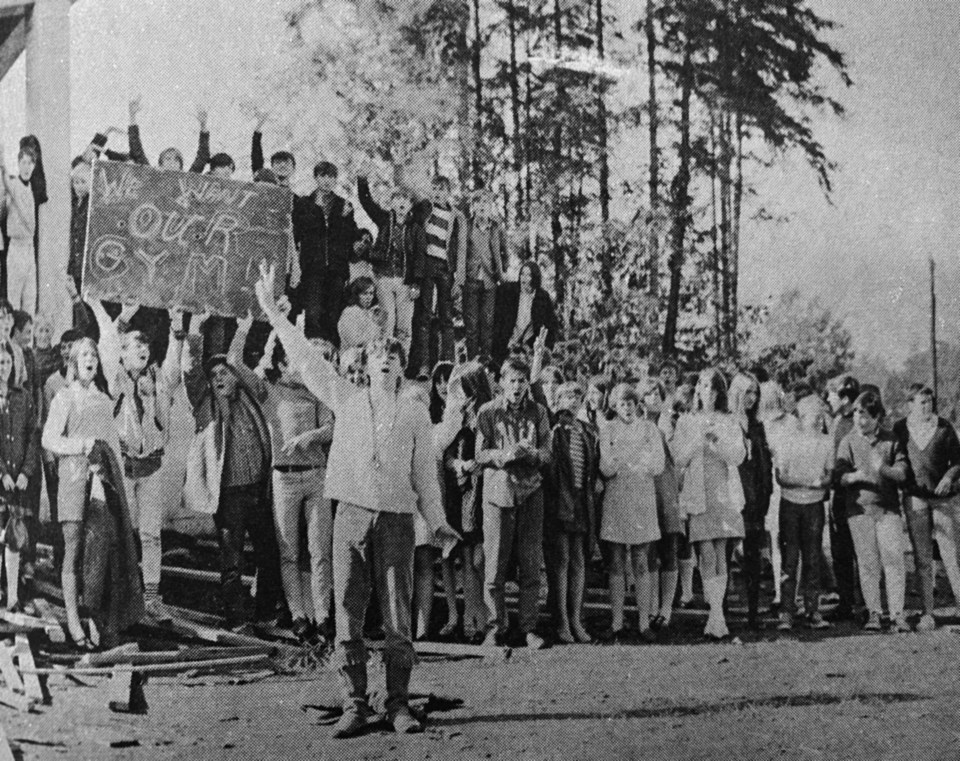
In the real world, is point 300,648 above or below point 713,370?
below

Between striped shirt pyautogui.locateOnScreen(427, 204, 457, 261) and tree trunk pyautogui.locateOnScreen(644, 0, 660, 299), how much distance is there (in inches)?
38.9

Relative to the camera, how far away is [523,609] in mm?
5805

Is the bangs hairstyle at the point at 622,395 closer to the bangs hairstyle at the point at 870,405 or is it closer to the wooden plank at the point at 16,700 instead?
the bangs hairstyle at the point at 870,405

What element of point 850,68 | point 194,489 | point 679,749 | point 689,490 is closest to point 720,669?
point 679,749

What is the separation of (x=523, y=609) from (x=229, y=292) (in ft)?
6.56

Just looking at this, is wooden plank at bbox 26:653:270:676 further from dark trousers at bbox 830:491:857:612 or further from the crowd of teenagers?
dark trousers at bbox 830:491:857:612

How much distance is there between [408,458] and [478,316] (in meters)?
0.81

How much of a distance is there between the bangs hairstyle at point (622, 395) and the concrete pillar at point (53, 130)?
2575mm

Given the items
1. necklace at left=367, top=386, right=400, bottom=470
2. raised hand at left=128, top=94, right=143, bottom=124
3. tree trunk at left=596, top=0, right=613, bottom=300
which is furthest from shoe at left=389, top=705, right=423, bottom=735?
raised hand at left=128, top=94, right=143, bottom=124

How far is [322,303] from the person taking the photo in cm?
570

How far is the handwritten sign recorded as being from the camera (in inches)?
222

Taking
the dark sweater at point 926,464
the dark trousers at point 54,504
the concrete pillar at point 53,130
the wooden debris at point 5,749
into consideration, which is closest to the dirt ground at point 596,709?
the wooden debris at point 5,749

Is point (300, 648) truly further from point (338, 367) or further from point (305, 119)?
point (305, 119)

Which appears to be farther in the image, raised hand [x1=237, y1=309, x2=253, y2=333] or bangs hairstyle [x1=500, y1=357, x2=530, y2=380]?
bangs hairstyle [x1=500, y1=357, x2=530, y2=380]
